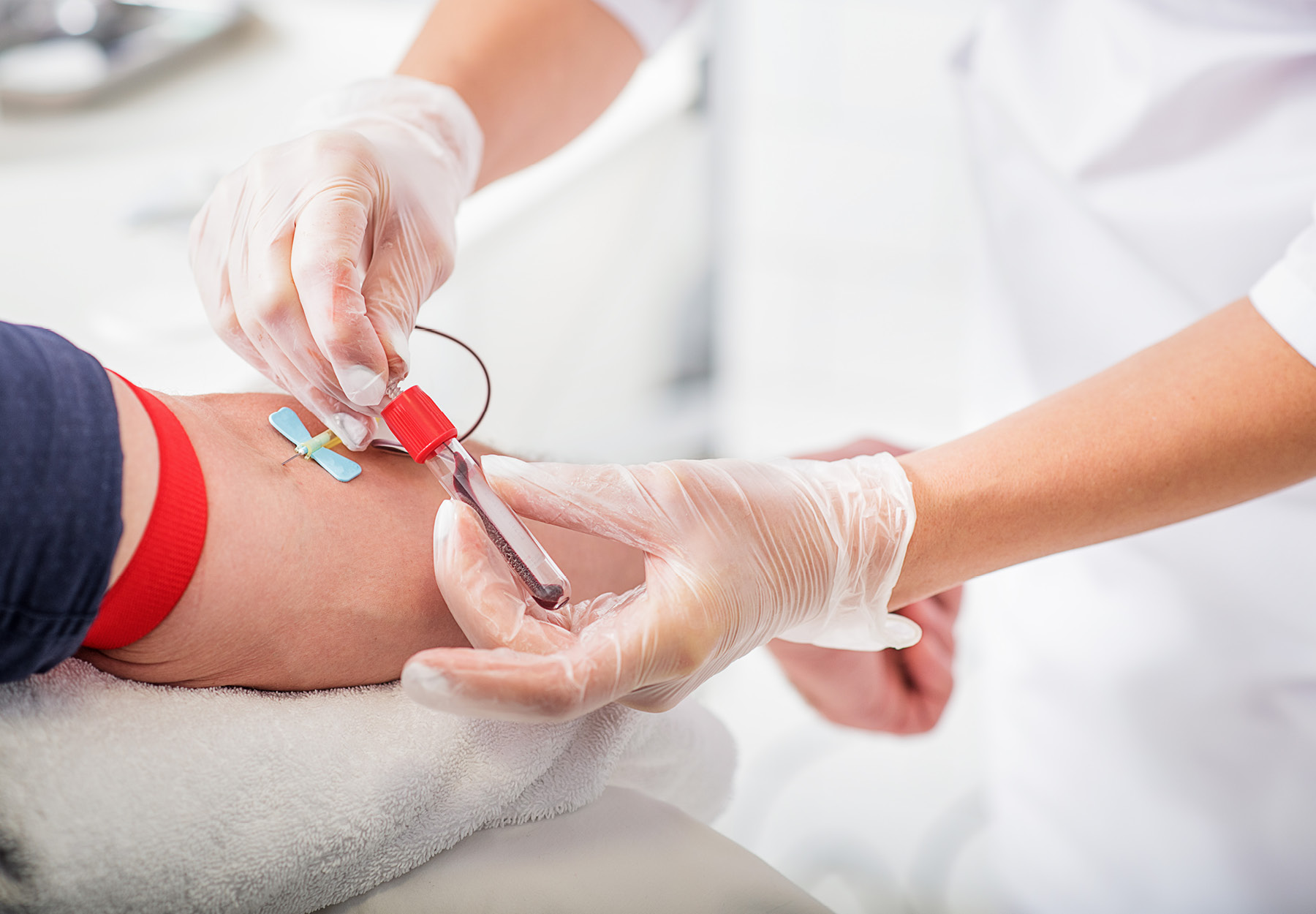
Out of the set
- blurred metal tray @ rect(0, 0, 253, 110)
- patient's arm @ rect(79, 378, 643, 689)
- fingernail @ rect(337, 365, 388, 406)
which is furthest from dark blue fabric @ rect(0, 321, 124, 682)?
blurred metal tray @ rect(0, 0, 253, 110)

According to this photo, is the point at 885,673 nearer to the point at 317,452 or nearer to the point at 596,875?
the point at 596,875

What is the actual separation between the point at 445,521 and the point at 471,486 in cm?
3

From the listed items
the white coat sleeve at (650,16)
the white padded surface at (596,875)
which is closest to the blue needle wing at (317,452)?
the white padded surface at (596,875)

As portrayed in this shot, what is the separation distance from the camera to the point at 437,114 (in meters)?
0.89

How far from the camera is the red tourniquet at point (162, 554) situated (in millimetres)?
513

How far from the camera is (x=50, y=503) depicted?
47cm

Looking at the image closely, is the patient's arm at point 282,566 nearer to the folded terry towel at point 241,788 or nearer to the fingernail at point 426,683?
the folded terry towel at point 241,788

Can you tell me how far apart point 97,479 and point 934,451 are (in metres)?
0.57

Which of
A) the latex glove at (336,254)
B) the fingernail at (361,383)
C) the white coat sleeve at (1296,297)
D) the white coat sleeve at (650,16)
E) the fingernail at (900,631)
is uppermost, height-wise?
the white coat sleeve at (650,16)

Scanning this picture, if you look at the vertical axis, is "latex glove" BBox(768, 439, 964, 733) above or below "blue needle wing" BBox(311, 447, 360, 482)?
below

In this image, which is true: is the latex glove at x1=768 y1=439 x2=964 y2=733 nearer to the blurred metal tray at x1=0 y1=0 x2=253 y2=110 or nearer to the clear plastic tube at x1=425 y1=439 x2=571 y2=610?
the clear plastic tube at x1=425 y1=439 x2=571 y2=610

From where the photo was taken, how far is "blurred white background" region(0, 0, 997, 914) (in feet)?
3.76

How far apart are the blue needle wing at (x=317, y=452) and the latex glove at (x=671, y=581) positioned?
10cm

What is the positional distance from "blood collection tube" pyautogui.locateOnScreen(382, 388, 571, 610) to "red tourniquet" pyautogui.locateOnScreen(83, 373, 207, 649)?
0.43 ft
